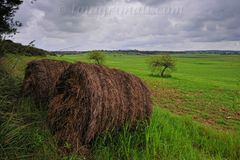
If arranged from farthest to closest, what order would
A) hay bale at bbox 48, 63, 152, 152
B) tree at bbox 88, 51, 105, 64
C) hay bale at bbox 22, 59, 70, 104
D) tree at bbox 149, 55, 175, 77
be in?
tree at bbox 88, 51, 105, 64 → tree at bbox 149, 55, 175, 77 → hay bale at bbox 22, 59, 70, 104 → hay bale at bbox 48, 63, 152, 152

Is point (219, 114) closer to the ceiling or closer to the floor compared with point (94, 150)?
closer to the floor

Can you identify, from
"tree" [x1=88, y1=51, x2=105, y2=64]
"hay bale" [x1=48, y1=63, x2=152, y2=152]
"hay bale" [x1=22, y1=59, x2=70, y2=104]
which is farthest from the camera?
"tree" [x1=88, y1=51, x2=105, y2=64]

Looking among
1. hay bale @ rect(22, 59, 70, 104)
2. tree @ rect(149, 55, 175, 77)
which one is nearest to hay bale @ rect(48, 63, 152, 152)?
hay bale @ rect(22, 59, 70, 104)

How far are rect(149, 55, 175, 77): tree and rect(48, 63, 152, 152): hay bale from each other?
4379 cm

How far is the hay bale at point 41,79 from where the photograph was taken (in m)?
6.86

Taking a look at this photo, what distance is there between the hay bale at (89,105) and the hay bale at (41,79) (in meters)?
1.17


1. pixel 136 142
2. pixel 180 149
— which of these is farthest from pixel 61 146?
pixel 180 149

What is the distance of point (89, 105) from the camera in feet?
16.8

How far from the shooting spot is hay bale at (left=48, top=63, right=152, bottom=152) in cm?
505

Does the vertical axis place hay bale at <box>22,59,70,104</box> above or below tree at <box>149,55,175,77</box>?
above

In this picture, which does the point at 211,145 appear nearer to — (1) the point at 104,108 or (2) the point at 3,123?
(1) the point at 104,108

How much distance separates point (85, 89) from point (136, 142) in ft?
5.02

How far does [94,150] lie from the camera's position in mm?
5203

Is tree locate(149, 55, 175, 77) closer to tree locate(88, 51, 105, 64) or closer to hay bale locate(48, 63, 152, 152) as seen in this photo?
tree locate(88, 51, 105, 64)
